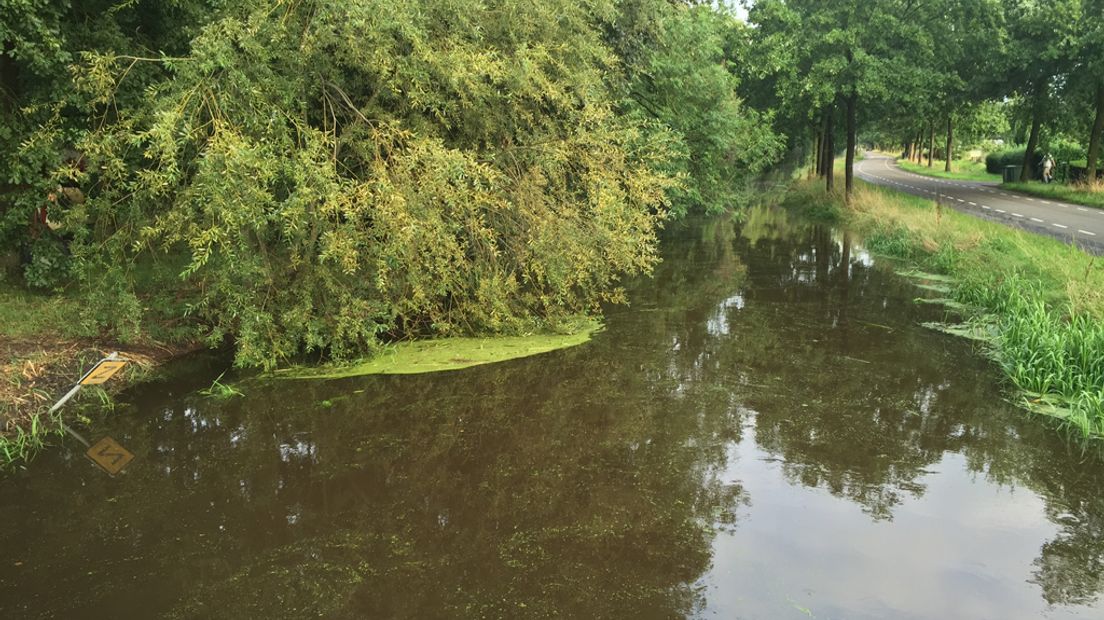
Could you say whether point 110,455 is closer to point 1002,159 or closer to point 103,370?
point 103,370

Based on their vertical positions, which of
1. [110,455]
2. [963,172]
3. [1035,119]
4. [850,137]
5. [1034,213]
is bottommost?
[110,455]

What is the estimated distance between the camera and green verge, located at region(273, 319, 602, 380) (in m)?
8.80

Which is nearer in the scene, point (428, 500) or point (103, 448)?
point (428, 500)

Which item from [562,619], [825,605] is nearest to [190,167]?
[562,619]

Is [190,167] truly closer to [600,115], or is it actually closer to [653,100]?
[600,115]

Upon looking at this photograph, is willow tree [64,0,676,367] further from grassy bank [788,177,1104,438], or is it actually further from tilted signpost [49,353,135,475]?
grassy bank [788,177,1104,438]

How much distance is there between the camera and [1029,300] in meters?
10.1

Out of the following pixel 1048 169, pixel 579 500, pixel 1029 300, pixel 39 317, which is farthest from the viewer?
pixel 1048 169

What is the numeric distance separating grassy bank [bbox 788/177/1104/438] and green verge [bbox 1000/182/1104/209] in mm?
7690

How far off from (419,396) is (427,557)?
331 centimetres

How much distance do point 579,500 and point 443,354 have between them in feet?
13.6

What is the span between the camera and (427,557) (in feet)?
16.1

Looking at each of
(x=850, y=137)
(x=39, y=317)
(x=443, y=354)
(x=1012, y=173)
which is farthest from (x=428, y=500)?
(x=1012, y=173)

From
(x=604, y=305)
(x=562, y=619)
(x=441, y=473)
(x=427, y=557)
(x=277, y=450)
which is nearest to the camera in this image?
(x=562, y=619)
